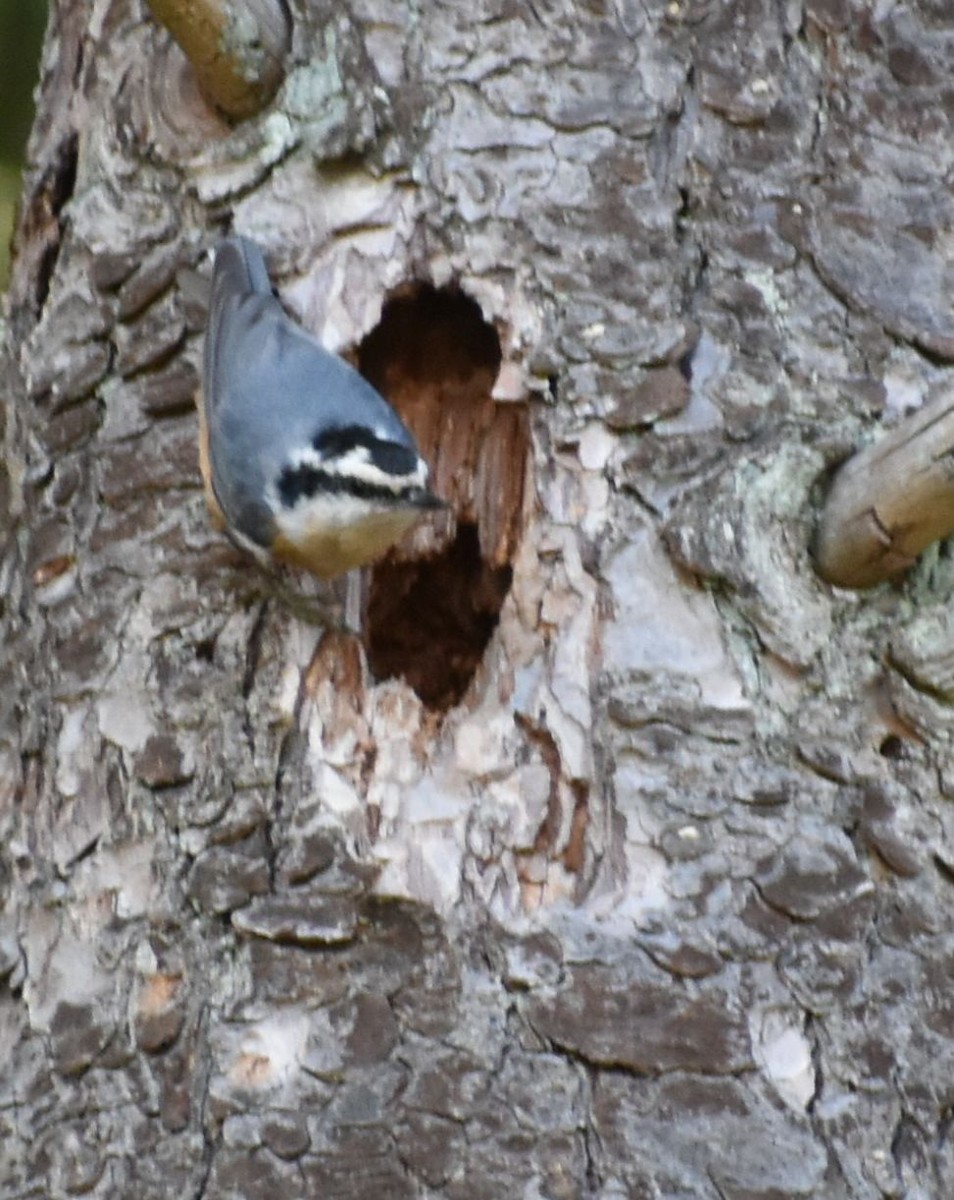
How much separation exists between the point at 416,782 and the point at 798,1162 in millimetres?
593

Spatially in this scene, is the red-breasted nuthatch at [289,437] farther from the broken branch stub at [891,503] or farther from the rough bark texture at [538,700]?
the broken branch stub at [891,503]

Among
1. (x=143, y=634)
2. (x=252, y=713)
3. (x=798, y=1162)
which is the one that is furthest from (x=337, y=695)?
(x=798, y=1162)

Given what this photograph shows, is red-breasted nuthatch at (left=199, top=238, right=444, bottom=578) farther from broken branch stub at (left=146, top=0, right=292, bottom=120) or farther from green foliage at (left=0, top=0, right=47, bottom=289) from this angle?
green foliage at (left=0, top=0, right=47, bottom=289)

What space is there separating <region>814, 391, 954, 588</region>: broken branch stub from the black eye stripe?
0.51 m

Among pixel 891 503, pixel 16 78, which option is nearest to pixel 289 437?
pixel 891 503

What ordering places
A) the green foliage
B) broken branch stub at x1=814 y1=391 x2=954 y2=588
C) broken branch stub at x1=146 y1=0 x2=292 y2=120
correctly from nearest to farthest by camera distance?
broken branch stub at x1=814 y1=391 x2=954 y2=588
broken branch stub at x1=146 y1=0 x2=292 y2=120
the green foliage

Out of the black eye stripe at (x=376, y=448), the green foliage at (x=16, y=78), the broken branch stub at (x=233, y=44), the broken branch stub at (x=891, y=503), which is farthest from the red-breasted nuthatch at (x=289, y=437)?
the green foliage at (x=16, y=78)

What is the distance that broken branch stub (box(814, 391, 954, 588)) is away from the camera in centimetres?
185

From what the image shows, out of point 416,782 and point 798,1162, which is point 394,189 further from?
point 798,1162

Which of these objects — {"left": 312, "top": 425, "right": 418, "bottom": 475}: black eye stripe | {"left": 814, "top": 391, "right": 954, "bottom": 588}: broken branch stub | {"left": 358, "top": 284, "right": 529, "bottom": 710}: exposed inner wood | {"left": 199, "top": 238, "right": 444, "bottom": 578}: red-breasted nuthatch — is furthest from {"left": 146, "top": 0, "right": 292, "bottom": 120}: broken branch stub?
{"left": 814, "top": 391, "right": 954, "bottom": 588}: broken branch stub

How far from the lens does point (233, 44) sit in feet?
7.21

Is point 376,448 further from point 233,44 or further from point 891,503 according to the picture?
point 891,503

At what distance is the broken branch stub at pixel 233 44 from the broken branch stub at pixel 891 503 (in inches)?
A: 34.9

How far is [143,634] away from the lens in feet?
7.22
